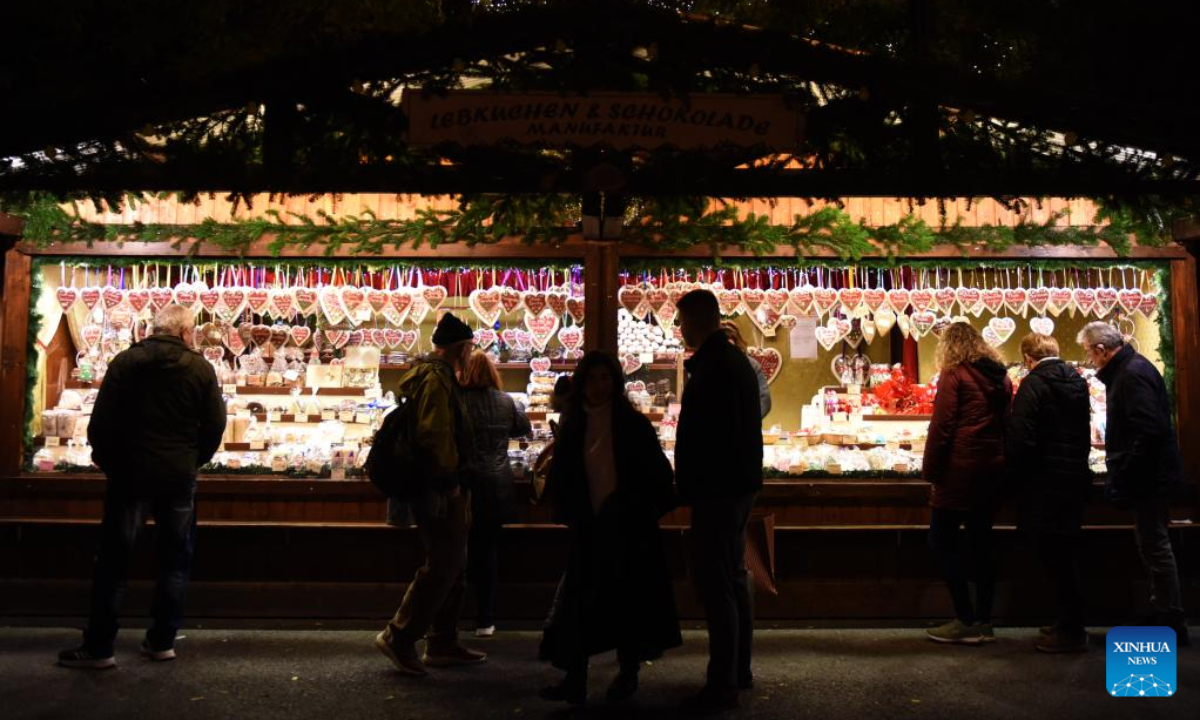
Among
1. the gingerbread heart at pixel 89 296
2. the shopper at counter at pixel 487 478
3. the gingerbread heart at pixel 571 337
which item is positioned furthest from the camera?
the gingerbread heart at pixel 571 337

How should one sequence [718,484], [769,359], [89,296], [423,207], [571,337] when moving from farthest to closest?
[769,359] → [571,337] → [89,296] → [423,207] → [718,484]

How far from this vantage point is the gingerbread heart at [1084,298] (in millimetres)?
7016

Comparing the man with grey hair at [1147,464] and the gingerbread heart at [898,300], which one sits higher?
the gingerbread heart at [898,300]

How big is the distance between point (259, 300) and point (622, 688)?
4.16 meters

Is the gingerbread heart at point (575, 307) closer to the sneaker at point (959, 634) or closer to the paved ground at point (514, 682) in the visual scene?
the paved ground at point (514, 682)

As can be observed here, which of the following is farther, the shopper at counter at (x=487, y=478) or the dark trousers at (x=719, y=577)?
the shopper at counter at (x=487, y=478)

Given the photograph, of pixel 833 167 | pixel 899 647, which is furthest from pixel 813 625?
pixel 833 167

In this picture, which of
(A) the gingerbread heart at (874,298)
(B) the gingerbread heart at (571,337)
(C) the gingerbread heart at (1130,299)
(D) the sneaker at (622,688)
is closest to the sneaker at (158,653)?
(D) the sneaker at (622,688)

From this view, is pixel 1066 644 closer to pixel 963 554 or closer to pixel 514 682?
pixel 963 554

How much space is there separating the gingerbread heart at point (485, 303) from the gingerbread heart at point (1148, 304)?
15.4 ft

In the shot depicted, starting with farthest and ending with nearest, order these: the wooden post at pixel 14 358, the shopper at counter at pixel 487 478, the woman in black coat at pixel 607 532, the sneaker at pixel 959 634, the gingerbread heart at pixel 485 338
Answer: the gingerbread heart at pixel 485 338 → the wooden post at pixel 14 358 → the shopper at counter at pixel 487 478 → the sneaker at pixel 959 634 → the woman in black coat at pixel 607 532

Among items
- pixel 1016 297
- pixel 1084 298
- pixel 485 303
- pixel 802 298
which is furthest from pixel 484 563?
pixel 1084 298

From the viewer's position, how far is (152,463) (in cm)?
493

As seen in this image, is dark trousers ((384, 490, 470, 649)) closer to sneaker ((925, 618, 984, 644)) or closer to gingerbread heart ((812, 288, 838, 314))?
sneaker ((925, 618, 984, 644))
